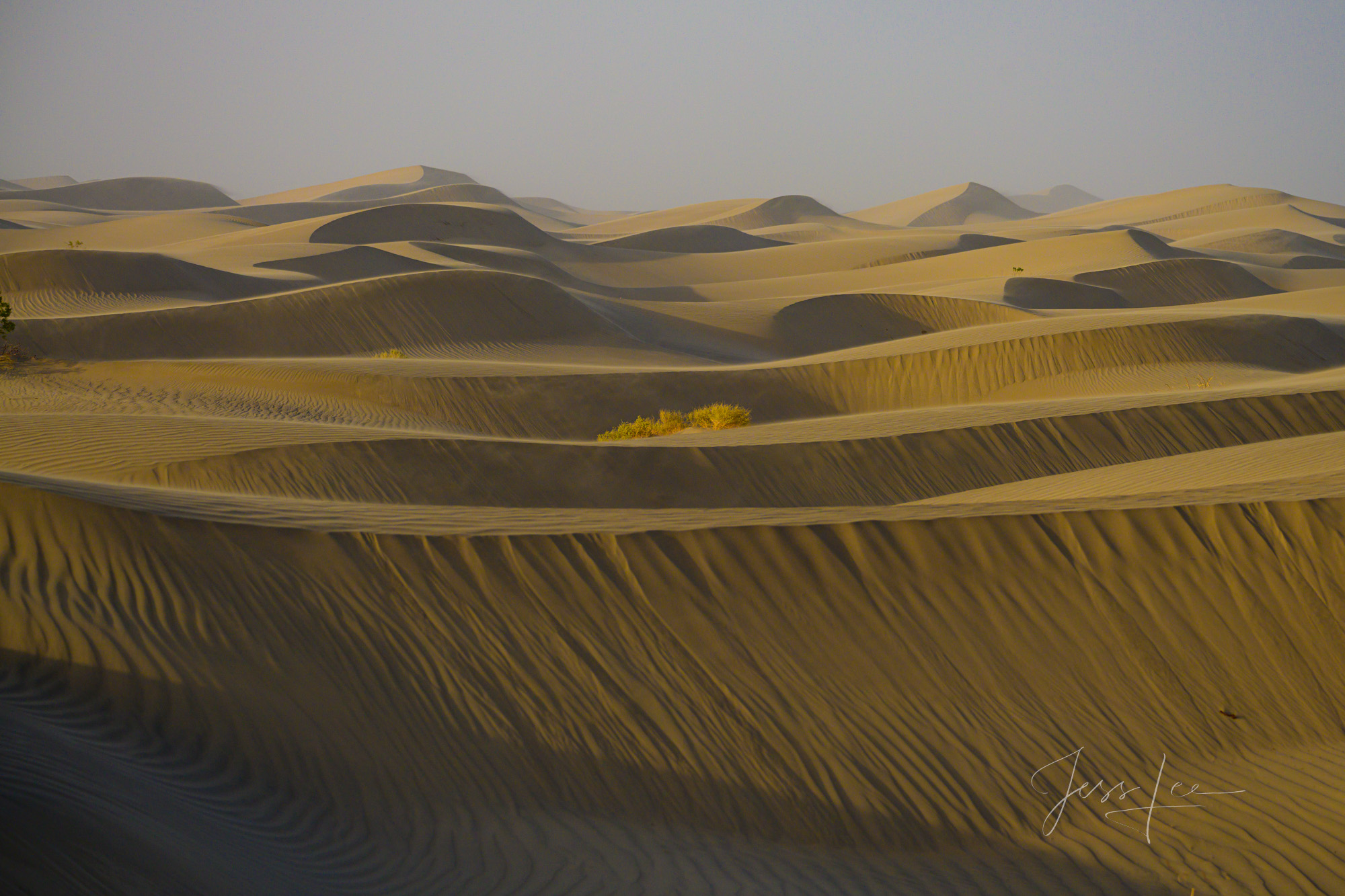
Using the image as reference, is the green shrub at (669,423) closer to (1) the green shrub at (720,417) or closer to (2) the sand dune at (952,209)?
(1) the green shrub at (720,417)

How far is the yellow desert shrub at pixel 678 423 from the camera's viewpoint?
1684 cm

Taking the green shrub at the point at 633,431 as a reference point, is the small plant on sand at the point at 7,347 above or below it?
above

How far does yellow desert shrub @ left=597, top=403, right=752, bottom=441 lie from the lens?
55.3 feet

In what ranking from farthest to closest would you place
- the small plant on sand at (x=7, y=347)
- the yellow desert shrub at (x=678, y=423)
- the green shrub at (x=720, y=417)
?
the small plant on sand at (x=7, y=347) < the green shrub at (x=720, y=417) < the yellow desert shrub at (x=678, y=423)

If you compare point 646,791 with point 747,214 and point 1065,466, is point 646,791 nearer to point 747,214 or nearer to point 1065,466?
point 1065,466

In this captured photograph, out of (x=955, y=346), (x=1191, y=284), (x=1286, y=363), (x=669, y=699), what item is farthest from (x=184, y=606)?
(x=1191, y=284)

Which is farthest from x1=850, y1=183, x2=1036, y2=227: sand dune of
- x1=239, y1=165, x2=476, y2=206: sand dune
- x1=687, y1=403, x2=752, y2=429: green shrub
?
x1=687, y1=403, x2=752, y2=429: green shrub

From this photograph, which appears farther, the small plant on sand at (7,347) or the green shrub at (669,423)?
the small plant on sand at (7,347)

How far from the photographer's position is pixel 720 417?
1722cm
